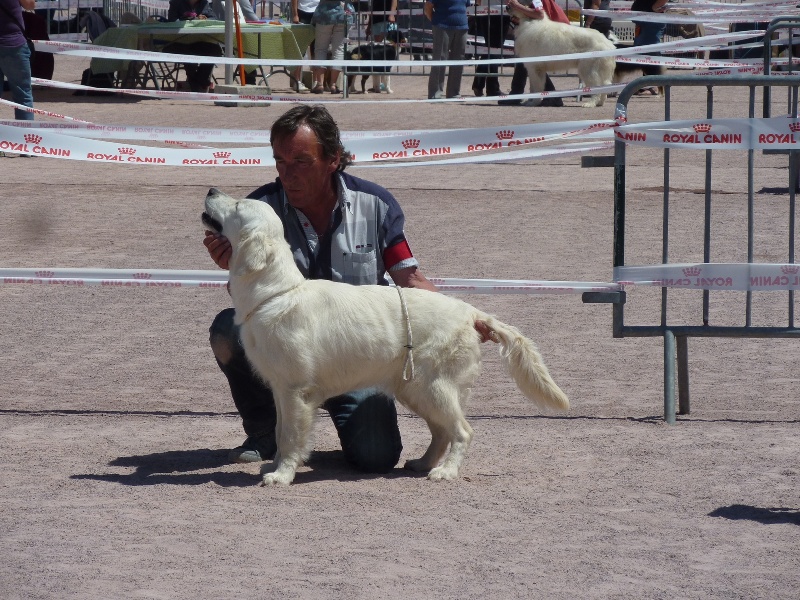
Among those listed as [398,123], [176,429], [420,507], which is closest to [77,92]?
[398,123]

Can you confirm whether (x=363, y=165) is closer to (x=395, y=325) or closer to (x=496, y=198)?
(x=395, y=325)

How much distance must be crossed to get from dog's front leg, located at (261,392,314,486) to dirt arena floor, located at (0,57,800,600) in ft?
0.30

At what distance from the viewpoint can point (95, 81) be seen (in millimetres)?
21000

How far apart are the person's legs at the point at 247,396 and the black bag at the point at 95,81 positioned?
53.3 ft

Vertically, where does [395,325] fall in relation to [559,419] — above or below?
above

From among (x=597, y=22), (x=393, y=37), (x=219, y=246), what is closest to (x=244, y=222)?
(x=219, y=246)

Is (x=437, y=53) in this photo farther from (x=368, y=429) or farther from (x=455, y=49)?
(x=368, y=429)

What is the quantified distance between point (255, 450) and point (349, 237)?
A: 3.32 feet

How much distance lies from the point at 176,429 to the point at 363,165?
228 centimetres

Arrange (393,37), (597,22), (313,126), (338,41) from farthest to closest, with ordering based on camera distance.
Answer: (393,37)
(597,22)
(338,41)
(313,126)

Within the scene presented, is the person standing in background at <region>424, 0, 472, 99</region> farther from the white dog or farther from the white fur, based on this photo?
the white dog

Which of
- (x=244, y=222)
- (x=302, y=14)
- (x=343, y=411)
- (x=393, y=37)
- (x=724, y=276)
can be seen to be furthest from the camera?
(x=393, y=37)

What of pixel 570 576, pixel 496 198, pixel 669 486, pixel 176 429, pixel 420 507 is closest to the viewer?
pixel 570 576

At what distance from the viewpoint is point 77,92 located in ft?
68.6
